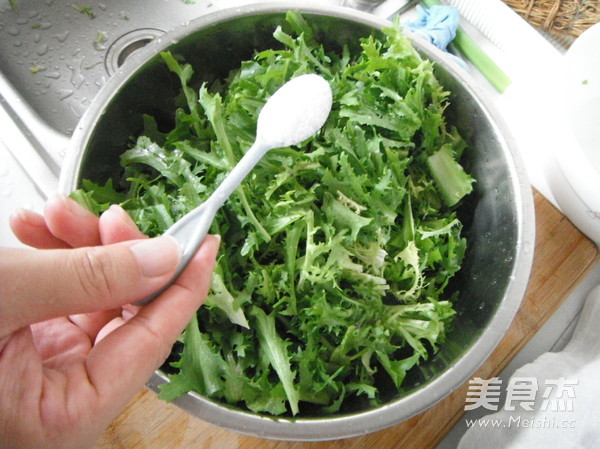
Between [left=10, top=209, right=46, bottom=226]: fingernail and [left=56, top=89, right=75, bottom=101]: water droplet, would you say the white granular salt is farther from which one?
[left=56, top=89, right=75, bottom=101]: water droplet

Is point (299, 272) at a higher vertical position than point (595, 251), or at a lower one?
higher

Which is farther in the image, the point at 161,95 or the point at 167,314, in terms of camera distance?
the point at 161,95

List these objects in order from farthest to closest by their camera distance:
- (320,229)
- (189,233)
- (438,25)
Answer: (438,25), (320,229), (189,233)

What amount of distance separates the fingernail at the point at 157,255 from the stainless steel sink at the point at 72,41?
67cm

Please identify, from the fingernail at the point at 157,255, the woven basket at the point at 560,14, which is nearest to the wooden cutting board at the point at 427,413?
the fingernail at the point at 157,255

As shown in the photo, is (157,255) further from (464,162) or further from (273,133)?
(464,162)

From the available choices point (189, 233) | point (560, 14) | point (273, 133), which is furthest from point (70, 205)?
point (560, 14)

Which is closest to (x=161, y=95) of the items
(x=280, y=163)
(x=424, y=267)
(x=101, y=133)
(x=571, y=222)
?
(x=101, y=133)

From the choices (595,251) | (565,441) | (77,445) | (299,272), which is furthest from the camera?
(595,251)

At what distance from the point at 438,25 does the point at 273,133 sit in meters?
0.64

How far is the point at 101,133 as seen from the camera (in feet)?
2.62

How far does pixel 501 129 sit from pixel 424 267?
0.27m

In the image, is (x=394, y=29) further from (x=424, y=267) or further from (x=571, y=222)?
(x=571, y=222)

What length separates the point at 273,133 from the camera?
26.3 inches
